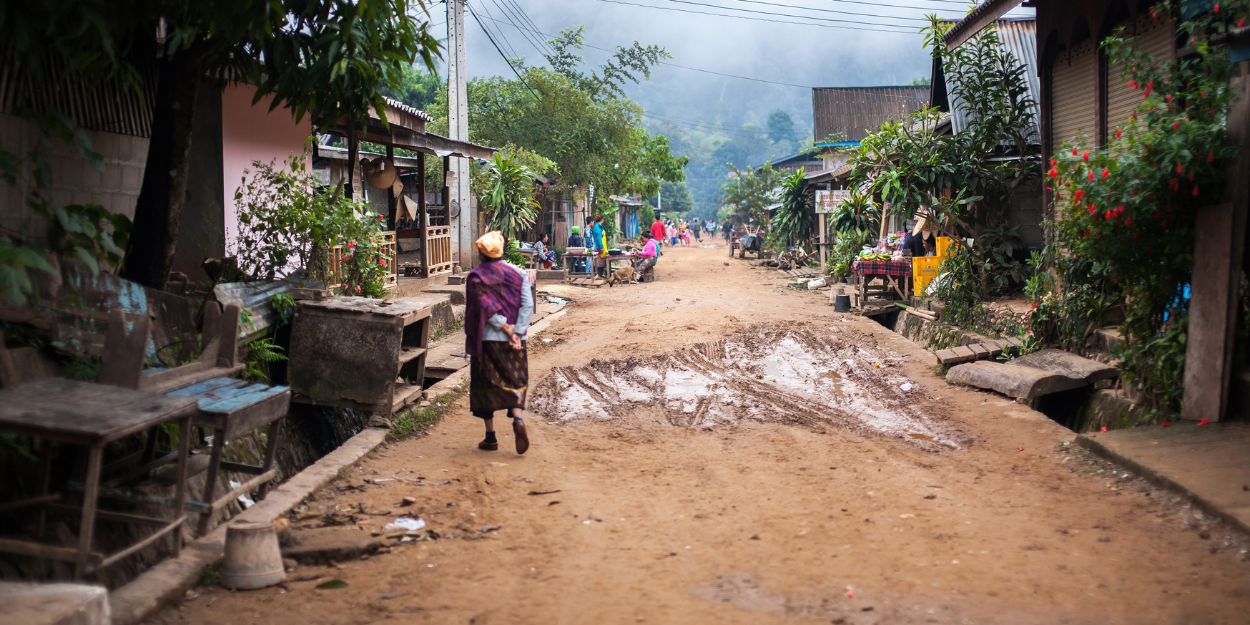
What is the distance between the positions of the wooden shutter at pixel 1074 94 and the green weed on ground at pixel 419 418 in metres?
7.54

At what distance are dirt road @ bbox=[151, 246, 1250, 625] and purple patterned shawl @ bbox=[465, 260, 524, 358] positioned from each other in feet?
3.25

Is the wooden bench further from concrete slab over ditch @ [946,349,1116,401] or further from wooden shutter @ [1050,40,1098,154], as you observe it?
wooden shutter @ [1050,40,1098,154]

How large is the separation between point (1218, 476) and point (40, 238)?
24.1 feet

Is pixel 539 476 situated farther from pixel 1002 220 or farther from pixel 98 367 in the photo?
pixel 1002 220

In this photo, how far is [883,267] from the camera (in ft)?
49.1

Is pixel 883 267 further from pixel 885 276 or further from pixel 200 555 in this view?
pixel 200 555

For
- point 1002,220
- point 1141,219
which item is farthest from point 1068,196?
point 1002,220

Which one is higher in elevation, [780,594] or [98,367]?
[98,367]

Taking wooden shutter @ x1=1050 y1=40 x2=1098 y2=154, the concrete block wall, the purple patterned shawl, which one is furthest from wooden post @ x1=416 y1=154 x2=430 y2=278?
wooden shutter @ x1=1050 y1=40 x2=1098 y2=154

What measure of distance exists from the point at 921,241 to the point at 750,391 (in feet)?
23.8

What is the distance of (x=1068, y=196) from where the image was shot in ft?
24.3

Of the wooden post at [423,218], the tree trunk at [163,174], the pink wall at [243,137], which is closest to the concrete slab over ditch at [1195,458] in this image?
the tree trunk at [163,174]

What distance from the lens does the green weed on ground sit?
22.6 ft

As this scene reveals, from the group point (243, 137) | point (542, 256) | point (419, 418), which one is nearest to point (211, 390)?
point (419, 418)
